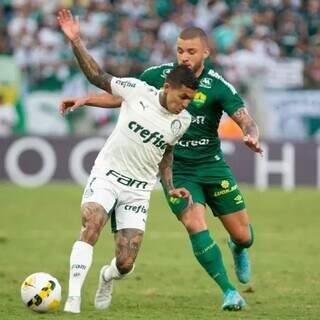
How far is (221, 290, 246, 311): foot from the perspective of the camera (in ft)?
33.9

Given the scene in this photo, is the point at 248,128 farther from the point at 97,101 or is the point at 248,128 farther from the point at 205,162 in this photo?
the point at 97,101

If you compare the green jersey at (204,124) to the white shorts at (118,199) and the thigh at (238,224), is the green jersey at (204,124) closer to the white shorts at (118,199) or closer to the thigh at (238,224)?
the thigh at (238,224)

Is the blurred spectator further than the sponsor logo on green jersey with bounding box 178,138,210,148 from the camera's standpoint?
Yes

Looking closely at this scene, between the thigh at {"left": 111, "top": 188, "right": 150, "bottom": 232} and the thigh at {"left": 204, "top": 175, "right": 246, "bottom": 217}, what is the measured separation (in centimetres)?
118

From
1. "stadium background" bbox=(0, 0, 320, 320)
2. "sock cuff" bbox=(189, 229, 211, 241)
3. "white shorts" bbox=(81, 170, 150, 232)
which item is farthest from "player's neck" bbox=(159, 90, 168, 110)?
"stadium background" bbox=(0, 0, 320, 320)

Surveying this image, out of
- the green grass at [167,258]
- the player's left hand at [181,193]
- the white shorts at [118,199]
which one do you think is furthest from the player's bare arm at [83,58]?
the green grass at [167,258]

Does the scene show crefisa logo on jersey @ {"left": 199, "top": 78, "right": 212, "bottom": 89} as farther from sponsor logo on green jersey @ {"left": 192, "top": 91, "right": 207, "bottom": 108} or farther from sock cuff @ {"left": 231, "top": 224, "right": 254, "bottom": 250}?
sock cuff @ {"left": 231, "top": 224, "right": 254, "bottom": 250}

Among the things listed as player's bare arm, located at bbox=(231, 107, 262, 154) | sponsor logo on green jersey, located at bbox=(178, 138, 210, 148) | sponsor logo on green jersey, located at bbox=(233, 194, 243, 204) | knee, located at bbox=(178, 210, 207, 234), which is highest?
player's bare arm, located at bbox=(231, 107, 262, 154)

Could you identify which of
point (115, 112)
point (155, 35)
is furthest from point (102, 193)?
point (155, 35)

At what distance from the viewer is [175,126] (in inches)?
395

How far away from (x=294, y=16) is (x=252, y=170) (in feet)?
15.7

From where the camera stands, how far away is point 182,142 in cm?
1098

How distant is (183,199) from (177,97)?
3.87 ft

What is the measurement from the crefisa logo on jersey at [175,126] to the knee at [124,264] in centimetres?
117
